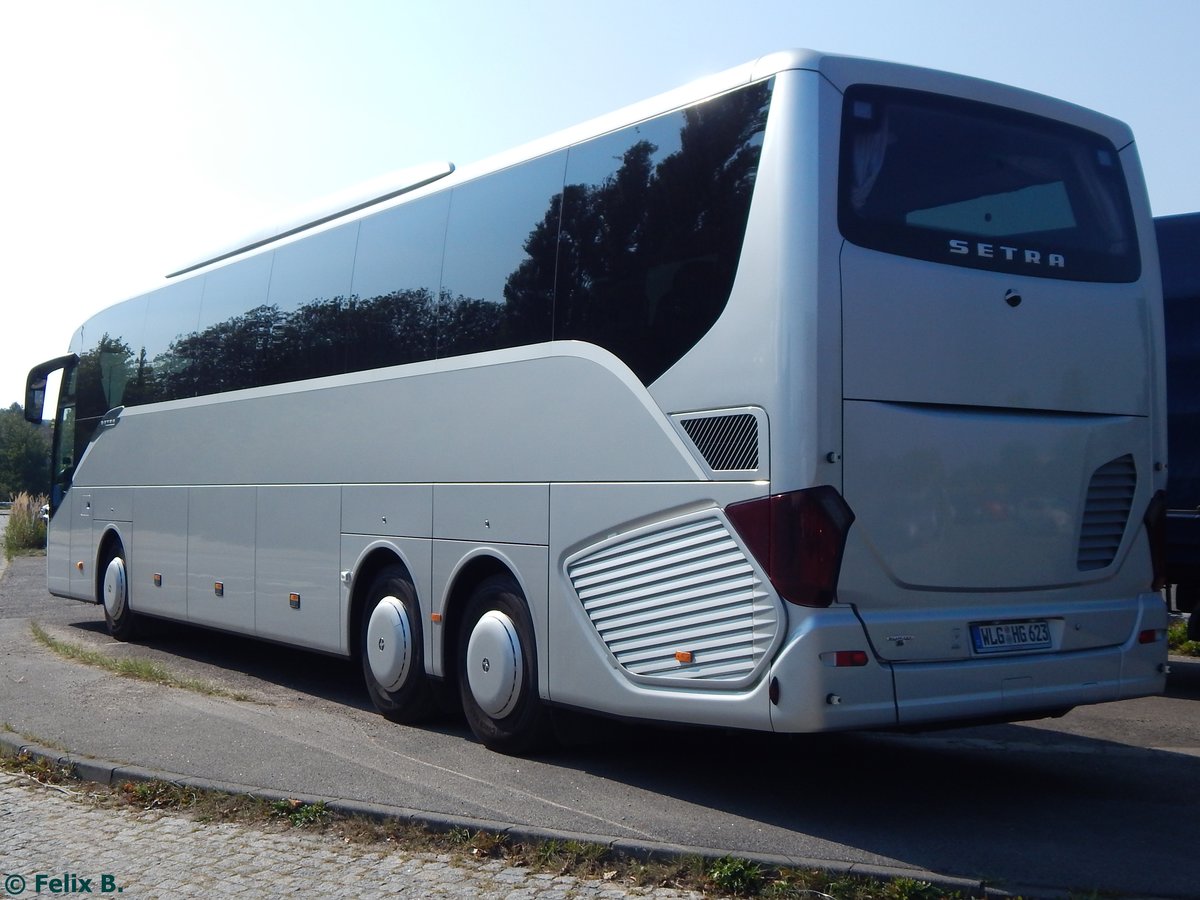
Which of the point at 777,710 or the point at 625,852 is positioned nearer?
the point at 625,852

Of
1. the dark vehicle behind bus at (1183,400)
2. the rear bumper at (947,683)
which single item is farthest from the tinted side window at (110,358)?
the rear bumper at (947,683)

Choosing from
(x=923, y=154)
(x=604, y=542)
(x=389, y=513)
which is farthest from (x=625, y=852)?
(x=389, y=513)

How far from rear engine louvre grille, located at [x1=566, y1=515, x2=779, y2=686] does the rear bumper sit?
25 cm

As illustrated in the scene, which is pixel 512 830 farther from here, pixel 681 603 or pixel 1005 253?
pixel 1005 253

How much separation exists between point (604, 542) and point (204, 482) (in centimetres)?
672

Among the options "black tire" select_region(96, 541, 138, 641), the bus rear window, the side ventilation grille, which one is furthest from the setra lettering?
"black tire" select_region(96, 541, 138, 641)

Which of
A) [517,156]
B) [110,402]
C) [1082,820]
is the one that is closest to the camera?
[1082,820]

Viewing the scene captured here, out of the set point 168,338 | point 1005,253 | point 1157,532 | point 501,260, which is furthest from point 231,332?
point 1157,532

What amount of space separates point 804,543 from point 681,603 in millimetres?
837

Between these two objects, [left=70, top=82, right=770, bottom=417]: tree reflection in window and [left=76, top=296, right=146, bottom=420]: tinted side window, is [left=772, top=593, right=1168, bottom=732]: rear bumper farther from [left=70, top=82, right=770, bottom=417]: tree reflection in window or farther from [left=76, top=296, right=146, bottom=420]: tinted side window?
[left=76, top=296, right=146, bottom=420]: tinted side window

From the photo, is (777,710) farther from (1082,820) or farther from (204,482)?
(204,482)

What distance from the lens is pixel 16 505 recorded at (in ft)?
118

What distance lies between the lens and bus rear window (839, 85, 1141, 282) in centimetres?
662

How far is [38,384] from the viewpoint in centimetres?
1684
